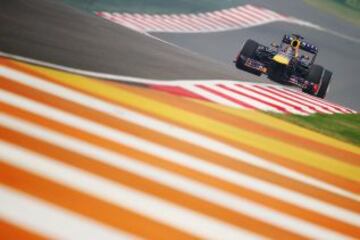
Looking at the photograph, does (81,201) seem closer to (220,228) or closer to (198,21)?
(220,228)

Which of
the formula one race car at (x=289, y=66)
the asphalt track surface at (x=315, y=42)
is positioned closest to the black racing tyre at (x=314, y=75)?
the formula one race car at (x=289, y=66)

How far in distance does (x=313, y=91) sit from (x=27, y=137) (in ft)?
38.3

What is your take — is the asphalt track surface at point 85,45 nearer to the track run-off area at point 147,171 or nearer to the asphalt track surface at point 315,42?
the track run-off area at point 147,171

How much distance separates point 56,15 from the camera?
36.0ft

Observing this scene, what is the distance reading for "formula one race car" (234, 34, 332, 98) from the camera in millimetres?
14977

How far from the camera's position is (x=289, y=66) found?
15.3 m

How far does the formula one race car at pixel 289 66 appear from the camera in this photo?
49.1ft

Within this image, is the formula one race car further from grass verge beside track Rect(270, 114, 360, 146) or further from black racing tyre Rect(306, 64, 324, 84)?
grass verge beside track Rect(270, 114, 360, 146)

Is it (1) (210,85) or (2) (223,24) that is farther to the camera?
(2) (223,24)

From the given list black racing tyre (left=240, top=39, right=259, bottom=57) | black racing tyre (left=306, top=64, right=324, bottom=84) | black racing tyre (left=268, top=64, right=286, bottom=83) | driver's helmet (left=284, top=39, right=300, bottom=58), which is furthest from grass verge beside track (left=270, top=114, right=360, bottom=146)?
black racing tyre (left=240, top=39, right=259, bottom=57)

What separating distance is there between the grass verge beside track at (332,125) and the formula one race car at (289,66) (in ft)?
13.0

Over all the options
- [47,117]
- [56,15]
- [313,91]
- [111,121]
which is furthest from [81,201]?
[313,91]

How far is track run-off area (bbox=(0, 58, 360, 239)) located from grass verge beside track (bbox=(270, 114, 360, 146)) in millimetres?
1378

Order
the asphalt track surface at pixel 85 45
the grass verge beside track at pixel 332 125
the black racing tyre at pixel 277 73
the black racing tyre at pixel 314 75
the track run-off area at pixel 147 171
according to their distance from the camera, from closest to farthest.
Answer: the track run-off area at pixel 147 171, the asphalt track surface at pixel 85 45, the grass verge beside track at pixel 332 125, the black racing tyre at pixel 314 75, the black racing tyre at pixel 277 73
